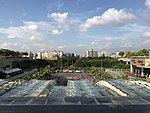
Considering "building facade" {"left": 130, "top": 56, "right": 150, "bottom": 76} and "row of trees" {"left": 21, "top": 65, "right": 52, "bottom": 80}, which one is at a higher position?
"building facade" {"left": 130, "top": 56, "right": 150, "bottom": 76}

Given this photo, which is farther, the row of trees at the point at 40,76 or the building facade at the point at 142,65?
the building facade at the point at 142,65

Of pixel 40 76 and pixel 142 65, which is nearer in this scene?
pixel 40 76

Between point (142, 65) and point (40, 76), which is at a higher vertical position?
point (142, 65)

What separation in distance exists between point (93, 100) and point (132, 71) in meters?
35.1

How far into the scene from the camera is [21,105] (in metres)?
5.39

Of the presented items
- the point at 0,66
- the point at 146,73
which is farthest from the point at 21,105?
the point at 146,73

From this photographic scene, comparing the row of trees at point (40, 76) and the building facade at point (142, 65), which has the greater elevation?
the building facade at point (142, 65)

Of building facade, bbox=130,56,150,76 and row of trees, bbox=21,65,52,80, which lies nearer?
row of trees, bbox=21,65,52,80

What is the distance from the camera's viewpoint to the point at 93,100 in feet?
19.2
